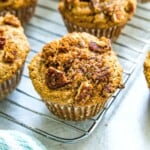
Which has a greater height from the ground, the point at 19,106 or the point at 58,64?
the point at 58,64

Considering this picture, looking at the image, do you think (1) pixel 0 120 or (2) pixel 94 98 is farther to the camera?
(1) pixel 0 120

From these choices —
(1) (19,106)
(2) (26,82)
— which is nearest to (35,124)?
(1) (19,106)

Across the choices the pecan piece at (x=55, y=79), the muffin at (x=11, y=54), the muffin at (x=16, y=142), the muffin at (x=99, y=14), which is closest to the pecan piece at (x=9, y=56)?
the muffin at (x=11, y=54)

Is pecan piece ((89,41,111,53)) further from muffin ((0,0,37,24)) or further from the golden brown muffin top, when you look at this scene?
muffin ((0,0,37,24))

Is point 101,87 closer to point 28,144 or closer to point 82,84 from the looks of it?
point 82,84

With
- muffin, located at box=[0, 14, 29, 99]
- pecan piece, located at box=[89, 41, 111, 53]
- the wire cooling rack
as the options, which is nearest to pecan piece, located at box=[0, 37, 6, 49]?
muffin, located at box=[0, 14, 29, 99]

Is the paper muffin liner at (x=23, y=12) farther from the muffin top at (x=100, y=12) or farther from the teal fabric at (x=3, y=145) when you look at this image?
the teal fabric at (x=3, y=145)
